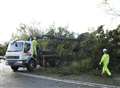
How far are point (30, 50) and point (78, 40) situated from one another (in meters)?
5.14

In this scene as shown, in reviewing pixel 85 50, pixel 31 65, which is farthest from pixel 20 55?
pixel 85 50

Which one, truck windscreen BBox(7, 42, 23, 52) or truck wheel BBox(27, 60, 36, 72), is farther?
truck wheel BBox(27, 60, 36, 72)

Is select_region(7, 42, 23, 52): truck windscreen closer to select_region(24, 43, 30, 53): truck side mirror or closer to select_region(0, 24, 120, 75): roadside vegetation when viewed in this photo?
select_region(24, 43, 30, 53): truck side mirror

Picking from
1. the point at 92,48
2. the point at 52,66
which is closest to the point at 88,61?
the point at 92,48

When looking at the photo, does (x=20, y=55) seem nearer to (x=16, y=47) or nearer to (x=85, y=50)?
(x=16, y=47)

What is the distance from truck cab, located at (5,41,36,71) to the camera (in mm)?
29516

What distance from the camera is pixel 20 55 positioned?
29438mm

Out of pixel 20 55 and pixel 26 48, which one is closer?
pixel 20 55

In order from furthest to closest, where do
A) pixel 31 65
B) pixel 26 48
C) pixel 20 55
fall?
1. pixel 31 65
2. pixel 26 48
3. pixel 20 55

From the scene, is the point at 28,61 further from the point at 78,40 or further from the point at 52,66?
the point at 78,40

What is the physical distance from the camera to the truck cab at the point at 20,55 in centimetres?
2952

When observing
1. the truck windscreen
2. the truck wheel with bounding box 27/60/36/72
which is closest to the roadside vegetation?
the truck wheel with bounding box 27/60/36/72

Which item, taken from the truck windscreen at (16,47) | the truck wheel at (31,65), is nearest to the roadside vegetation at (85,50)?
the truck wheel at (31,65)

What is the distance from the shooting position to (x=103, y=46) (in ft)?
98.0
